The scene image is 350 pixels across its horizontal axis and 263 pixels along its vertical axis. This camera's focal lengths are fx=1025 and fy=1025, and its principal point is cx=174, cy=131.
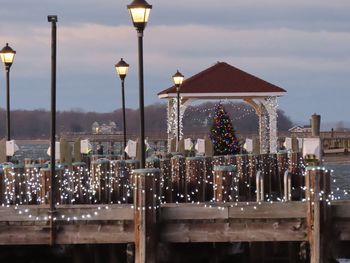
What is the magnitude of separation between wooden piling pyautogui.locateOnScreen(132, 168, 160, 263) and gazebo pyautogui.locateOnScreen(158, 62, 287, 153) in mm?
31876

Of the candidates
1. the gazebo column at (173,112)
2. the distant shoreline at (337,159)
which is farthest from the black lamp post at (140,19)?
the distant shoreline at (337,159)

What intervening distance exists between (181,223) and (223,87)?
34.5 meters

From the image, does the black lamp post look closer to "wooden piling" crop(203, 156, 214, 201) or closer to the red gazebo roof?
"wooden piling" crop(203, 156, 214, 201)

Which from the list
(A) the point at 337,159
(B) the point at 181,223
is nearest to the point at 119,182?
(B) the point at 181,223

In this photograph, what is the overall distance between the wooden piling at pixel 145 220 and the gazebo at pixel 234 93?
31.9 meters

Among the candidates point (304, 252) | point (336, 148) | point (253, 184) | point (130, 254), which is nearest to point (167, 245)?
point (130, 254)

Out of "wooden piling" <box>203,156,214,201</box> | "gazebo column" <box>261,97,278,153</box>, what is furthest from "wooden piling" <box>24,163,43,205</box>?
"gazebo column" <box>261,97,278,153</box>

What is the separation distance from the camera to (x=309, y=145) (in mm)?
18562

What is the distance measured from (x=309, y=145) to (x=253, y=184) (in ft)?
55.8

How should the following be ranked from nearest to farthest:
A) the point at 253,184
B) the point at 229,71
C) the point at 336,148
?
1. the point at 253,184
2. the point at 229,71
3. the point at 336,148

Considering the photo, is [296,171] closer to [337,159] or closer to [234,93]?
[234,93]

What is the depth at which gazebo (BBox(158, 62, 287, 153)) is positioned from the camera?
50.9m

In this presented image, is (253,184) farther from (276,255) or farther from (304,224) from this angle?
(304,224)

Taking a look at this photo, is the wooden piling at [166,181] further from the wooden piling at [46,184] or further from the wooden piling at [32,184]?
the wooden piling at [46,184]
